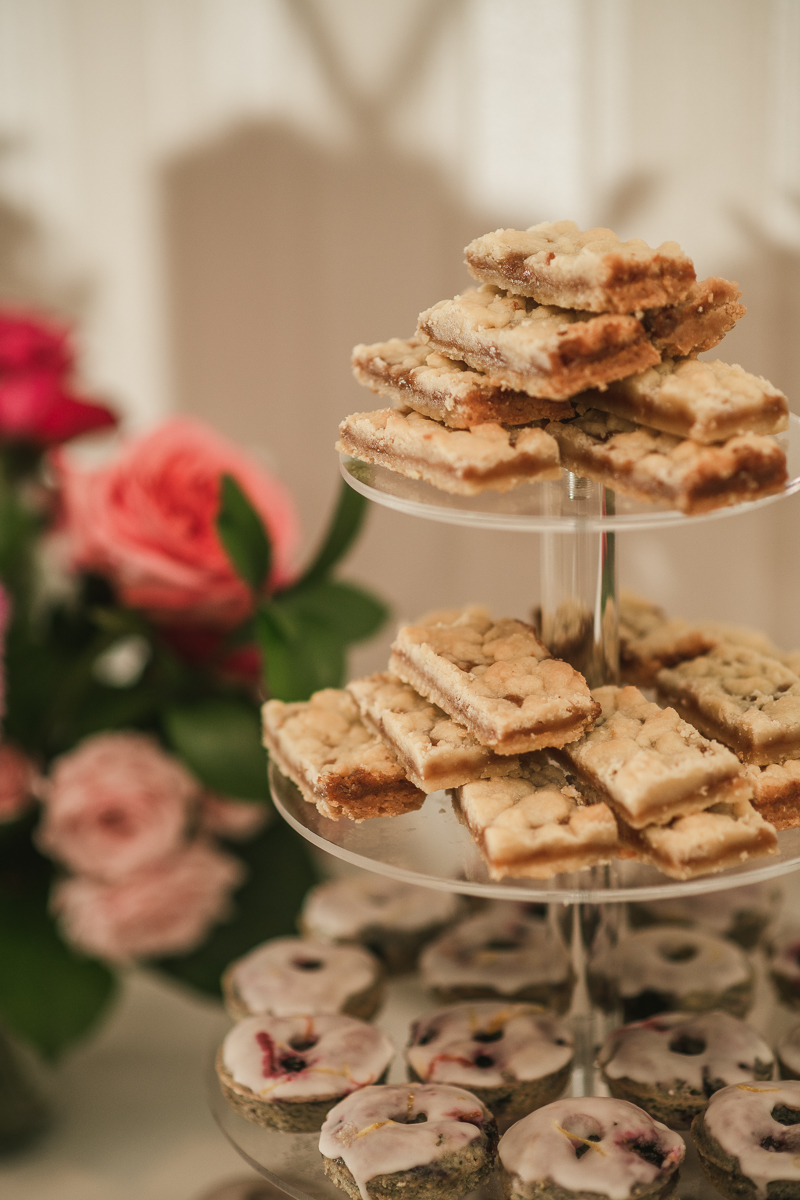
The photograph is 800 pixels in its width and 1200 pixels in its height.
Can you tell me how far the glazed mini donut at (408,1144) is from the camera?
0.83 meters

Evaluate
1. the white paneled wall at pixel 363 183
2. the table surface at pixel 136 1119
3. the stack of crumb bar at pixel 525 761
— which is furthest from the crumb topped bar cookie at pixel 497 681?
the white paneled wall at pixel 363 183

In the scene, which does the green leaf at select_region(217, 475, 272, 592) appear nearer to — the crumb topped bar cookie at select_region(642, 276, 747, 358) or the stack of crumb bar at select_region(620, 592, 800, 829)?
the stack of crumb bar at select_region(620, 592, 800, 829)

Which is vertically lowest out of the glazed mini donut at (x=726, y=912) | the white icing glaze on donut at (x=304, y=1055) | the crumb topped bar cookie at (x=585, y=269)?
the glazed mini donut at (x=726, y=912)

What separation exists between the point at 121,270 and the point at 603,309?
4.55 feet

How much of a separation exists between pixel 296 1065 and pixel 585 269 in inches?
27.7

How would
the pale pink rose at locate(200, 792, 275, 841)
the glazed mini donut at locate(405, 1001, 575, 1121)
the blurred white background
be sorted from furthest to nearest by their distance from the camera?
1. the blurred white background
2. the pale pink rose at locate(200, 792, 275, 841)
3. the glazed mini donut at locate(405, 1001, 575, 1121)

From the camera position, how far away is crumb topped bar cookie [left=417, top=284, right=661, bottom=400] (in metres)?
0.75

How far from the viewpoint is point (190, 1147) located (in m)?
1.44

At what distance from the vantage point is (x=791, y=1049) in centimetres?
98

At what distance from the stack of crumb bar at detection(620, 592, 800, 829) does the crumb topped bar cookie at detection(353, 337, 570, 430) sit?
0.29m

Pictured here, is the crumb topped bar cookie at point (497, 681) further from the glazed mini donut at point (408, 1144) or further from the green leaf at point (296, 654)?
the glazed mini donut at point (408, 1144)

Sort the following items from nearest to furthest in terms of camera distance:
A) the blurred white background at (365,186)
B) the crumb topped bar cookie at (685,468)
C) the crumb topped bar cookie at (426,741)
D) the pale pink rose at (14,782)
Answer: the crumb topped bar cookie at (685,468) → the crumb topped bar cookie at (426,741) → the pale pink rose at (14,782) → the blurred white background at (365,186)

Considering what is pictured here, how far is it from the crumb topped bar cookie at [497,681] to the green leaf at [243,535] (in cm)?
27

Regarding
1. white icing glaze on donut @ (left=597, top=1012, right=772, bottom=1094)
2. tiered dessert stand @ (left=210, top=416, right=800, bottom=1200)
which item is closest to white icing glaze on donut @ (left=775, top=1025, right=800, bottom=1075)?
white icing glaze on donut @ (left=597, top=1012, right=772, bottom=1094)
